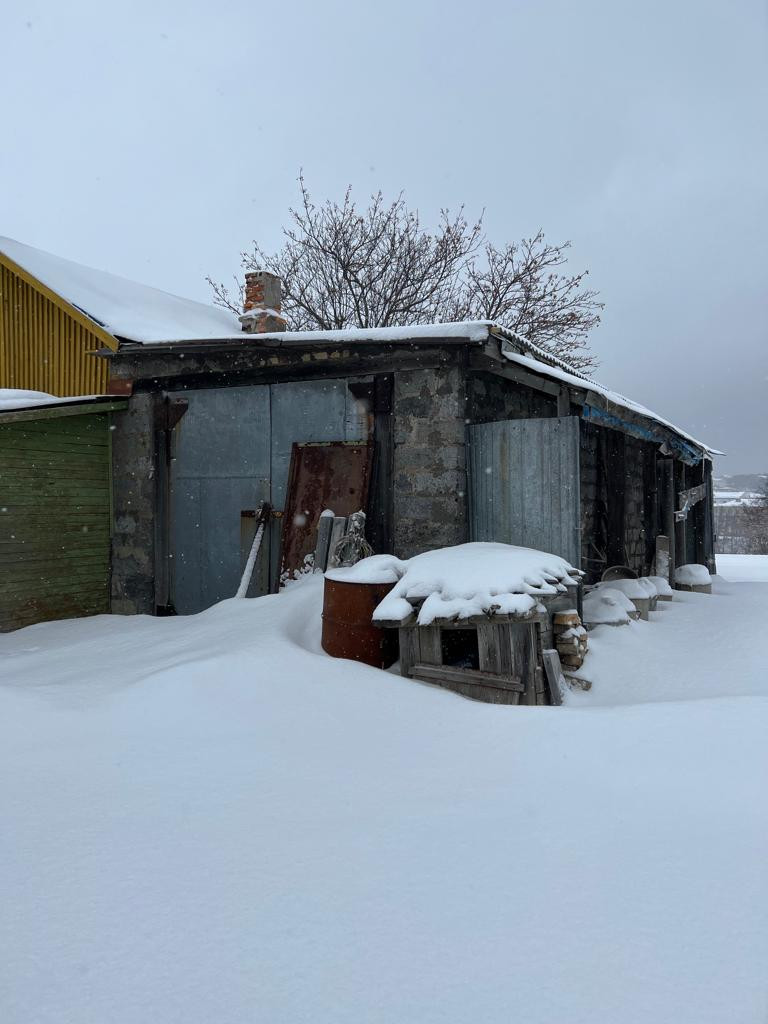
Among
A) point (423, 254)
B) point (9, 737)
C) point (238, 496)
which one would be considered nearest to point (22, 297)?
point (238, 496)

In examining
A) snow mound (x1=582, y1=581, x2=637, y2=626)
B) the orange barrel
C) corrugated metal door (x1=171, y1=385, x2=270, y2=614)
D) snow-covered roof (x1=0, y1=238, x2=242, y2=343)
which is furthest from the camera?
snow-covered roof (x1=0, y1=238, x2=242, y2=343)

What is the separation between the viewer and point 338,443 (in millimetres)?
6812

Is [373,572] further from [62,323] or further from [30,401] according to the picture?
[62,323]

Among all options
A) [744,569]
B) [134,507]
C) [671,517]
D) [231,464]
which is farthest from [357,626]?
[744,569]

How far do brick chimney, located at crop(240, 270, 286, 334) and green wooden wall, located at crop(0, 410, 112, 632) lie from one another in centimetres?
312

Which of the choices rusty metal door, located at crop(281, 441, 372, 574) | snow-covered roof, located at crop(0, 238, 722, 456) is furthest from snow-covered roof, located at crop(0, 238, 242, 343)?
rusty metal door, located at crop(281, 441, 372, 574)

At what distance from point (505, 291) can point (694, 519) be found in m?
8.12

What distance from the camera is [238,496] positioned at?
7.34 metres

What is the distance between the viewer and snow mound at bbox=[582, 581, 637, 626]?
6.09m

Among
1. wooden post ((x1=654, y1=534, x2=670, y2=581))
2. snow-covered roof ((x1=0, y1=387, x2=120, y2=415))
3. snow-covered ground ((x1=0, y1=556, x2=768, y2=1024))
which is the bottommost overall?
snow-covered ground ((x1=0, y1=556, x2=768, y2=1024))

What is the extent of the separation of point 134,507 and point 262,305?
4.37 metres

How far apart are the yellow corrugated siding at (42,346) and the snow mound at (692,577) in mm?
8289

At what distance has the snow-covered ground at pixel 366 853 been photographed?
175 cm

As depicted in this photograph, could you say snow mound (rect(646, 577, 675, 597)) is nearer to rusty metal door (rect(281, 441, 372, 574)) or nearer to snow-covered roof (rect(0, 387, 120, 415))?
rusty metal door (rect(281, 441, 372, 574))
